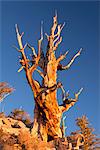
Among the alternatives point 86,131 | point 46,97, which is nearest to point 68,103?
point 46,97

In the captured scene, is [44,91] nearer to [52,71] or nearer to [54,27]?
[52,71]

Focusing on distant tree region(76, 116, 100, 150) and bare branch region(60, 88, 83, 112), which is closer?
bare branch region(60, 88, 83, 112)

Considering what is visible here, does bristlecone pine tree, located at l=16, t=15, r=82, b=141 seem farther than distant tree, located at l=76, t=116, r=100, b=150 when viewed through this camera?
No

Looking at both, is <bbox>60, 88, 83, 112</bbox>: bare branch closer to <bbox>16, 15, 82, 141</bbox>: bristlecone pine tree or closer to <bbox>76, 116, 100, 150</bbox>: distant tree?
<bbox>16, 15, 82, 141</bbox>: bristlecone pine tree

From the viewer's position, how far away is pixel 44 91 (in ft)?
48.6

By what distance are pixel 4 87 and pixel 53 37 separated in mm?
16266

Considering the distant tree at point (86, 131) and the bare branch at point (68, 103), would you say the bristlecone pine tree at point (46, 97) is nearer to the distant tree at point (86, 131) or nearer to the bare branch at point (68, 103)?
the bare branch at point (68, 103)

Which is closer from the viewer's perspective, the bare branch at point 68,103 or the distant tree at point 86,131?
the bare branch at point 68,103

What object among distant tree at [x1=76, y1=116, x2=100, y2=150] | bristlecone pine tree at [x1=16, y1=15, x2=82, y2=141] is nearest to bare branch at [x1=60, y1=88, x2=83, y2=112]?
bristlecone pine tree at [x1=16, y1=15, x2=82, y2=141]

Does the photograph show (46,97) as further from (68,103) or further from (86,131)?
(86,131)

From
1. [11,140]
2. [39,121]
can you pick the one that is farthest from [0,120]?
[11,140]

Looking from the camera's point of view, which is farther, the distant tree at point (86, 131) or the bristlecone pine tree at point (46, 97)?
the distant tree at point (86, 131)

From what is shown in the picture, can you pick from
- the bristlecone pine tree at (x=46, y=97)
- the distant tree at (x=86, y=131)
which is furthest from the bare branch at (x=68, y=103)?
the distant tree at (x=86, y=131)

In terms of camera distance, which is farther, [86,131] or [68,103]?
[86,131]
